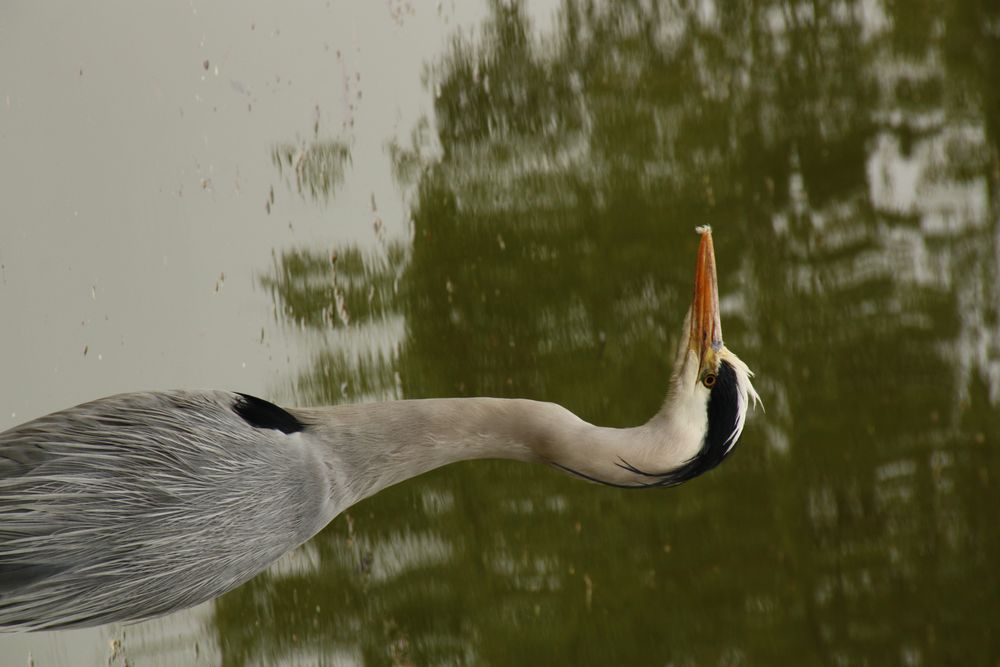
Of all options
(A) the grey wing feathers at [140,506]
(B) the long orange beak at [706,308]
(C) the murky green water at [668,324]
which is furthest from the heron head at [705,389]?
(A) the grey wing feathers at [140,506]

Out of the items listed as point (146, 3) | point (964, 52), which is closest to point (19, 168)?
point (146, 3)

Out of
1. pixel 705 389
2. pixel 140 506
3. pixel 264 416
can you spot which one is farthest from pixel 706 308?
pixel 140 506

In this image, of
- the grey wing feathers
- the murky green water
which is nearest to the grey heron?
the grey wing feathers

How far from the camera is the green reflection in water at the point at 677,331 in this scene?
Result: 65.6 inches

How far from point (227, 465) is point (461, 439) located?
0.34 metres

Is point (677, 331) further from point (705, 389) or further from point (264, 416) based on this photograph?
point (264, 416)

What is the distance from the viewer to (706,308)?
4.11 feet

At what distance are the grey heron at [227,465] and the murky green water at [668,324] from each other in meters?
0.43

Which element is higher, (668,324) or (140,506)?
(668,324)

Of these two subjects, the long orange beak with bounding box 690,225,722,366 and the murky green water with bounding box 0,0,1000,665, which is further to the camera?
the murky green water with bounding box 0,0,1000,665

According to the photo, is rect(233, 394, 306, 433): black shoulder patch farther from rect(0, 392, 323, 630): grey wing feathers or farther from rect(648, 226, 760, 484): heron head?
rect(648, 226, 760, 484): heron head

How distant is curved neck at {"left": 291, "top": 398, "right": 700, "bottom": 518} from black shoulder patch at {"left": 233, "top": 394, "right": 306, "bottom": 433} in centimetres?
3

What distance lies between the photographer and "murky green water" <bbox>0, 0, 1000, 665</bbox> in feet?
5.44

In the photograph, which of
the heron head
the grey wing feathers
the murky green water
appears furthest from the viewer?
the murky green water
